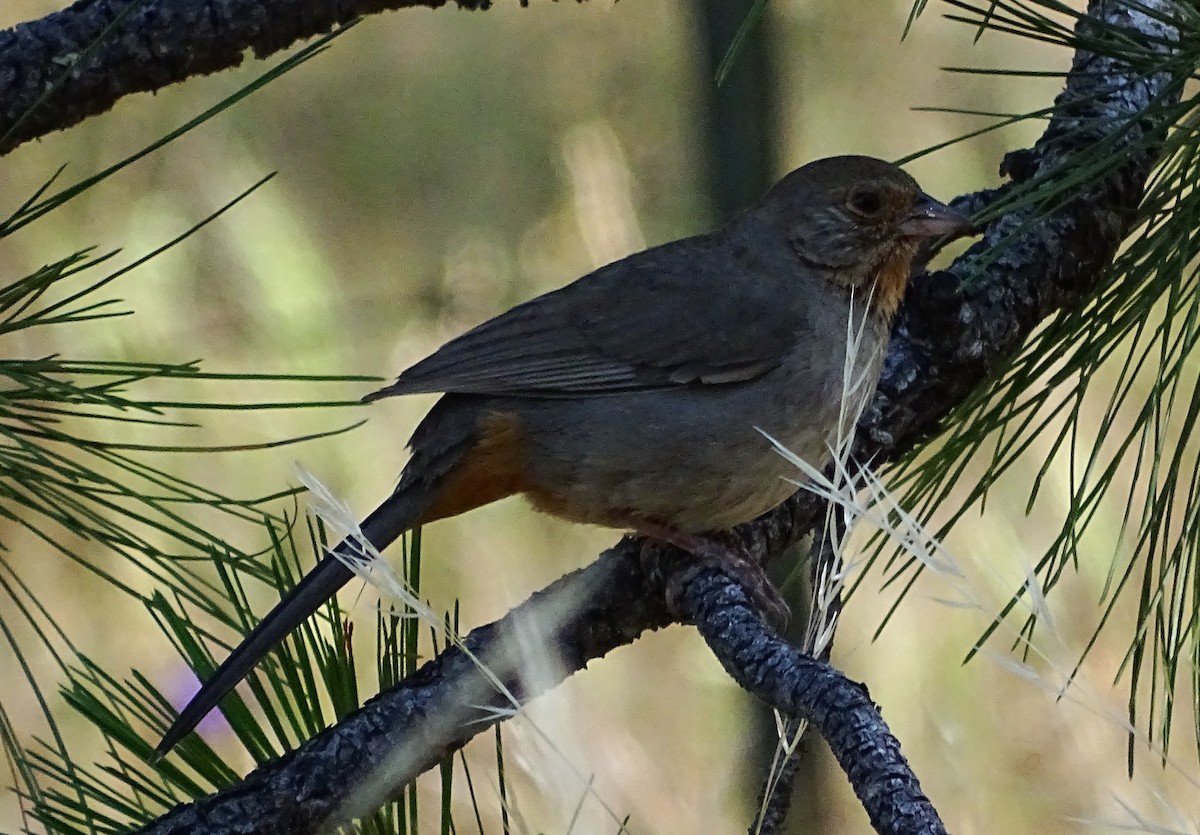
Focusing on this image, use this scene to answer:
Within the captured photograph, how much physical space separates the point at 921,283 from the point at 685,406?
508mm

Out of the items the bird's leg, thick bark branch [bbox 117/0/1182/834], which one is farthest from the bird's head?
the bird's leg

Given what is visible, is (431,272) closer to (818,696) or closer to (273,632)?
(273,632)

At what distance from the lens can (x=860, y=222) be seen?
2838 millimetres

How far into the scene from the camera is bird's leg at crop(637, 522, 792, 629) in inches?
84.7

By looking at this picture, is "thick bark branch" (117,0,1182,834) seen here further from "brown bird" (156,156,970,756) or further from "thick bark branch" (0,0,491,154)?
"thick bark branch" (0,0,491,154)

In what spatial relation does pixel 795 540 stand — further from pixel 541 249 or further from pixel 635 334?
pixel 541 249

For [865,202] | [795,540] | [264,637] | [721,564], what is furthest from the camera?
[865,202]

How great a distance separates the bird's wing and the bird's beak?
0.26 m

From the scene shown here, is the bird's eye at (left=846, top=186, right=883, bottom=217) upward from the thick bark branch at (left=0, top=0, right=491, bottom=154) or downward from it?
downward

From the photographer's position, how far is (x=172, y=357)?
15.7ft

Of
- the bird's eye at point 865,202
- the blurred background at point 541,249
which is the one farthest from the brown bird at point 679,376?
the blurred background at point 541,249

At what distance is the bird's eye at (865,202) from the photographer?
2.81 m

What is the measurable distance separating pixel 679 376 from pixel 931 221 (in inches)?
22.4

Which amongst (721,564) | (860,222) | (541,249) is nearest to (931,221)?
(860,222)
